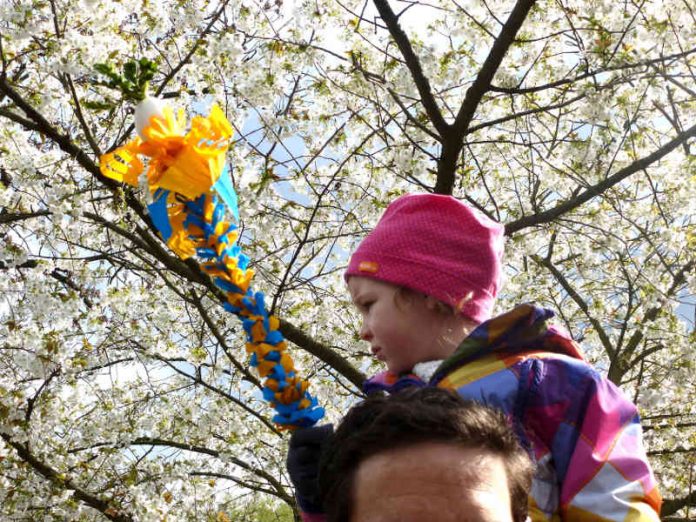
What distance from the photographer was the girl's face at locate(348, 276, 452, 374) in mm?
2068

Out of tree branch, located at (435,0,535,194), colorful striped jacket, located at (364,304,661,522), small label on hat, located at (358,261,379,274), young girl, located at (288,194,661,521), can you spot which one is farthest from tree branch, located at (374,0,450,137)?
colorful striped jacket, located at (364,304,661,522)

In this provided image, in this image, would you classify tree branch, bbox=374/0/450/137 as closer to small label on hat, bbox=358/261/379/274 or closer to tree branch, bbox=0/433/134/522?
small label on hat, bbox=358/261/379/274

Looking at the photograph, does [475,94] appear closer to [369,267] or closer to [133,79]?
[369,267]

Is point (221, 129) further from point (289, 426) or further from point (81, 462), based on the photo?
point (81, 462)

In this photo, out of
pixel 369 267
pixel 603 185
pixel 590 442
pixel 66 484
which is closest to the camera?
pixel 590 442

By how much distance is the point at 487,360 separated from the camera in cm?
179

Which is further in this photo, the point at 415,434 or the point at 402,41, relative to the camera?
the point at 402,41

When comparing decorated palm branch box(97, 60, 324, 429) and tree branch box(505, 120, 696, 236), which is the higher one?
tree branch box(505, 120, 696, 236)

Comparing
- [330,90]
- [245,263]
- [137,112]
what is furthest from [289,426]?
[330,90]

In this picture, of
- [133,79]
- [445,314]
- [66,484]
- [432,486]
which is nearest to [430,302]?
[445,314]

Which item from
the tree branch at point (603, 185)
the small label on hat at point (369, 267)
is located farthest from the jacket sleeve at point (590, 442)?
the tree branch at point (603, 185)

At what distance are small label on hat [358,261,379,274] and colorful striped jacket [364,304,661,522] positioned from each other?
1.40ft

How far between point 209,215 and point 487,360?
2.28 feet

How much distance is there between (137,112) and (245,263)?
41cm
